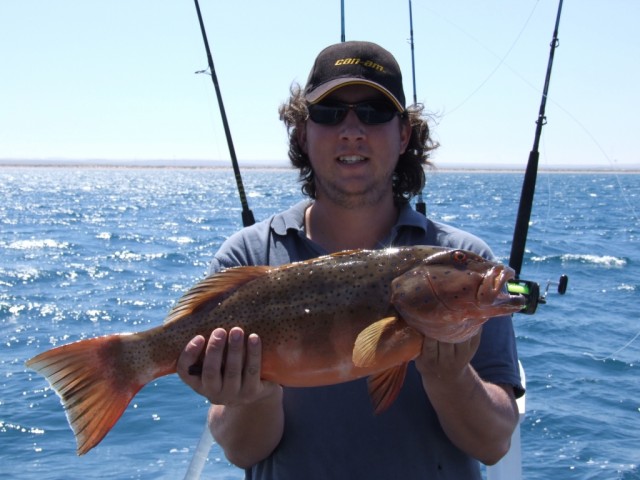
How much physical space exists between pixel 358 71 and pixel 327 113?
9.1 inches

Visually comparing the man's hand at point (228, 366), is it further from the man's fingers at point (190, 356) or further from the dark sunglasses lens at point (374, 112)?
the dark sunglasses lens at point (374, 112)

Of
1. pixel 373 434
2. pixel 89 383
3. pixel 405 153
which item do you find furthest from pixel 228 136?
pixel 373 434


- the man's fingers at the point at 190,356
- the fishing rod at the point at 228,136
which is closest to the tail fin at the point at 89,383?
the man's fingers at the point at 190,356

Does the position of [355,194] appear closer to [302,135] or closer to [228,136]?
[302,135]

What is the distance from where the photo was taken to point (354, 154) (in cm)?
308

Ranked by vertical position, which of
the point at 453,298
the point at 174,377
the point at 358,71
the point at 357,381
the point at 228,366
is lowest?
the point at 174,377

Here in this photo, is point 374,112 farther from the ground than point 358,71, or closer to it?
closer to it

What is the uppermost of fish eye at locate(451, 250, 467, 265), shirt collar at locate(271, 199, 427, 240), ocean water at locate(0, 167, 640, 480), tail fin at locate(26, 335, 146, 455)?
shirt collar at locate(271, 199, 427, 240)

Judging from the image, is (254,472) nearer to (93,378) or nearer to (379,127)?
(93,378)

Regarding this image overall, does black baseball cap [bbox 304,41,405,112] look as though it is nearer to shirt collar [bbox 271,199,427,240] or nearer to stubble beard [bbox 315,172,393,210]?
stubble beard [bbox 315,172,393,210]

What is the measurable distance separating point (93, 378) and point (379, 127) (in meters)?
1.60

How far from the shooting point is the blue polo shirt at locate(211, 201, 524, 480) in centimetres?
280

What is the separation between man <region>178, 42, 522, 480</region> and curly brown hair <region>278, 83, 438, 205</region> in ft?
0.66

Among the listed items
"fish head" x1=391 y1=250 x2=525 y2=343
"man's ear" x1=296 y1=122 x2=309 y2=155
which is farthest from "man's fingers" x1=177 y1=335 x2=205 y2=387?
Answer: "man's ear" x1=296 y1=122 x2=309 y2=155
